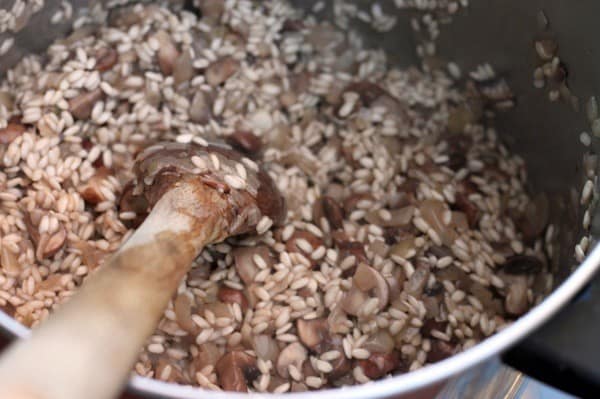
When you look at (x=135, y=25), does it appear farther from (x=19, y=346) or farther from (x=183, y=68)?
(x=19, y=346)

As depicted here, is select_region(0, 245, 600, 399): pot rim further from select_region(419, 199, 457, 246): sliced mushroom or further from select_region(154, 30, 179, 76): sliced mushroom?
select_region(154, 30, 179, 76): sliced mushroom

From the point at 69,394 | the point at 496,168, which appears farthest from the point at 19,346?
the point at 496,168

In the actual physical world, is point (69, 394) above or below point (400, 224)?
above

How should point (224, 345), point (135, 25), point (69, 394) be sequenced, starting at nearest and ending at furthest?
point (69, 394) < point (224, 345) < point (135, 25)

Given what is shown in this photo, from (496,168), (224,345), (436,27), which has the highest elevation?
(436,27)

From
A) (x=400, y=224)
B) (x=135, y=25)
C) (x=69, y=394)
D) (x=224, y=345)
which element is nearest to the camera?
(x=69, y=394)

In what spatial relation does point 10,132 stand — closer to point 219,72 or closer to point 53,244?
point 53,244

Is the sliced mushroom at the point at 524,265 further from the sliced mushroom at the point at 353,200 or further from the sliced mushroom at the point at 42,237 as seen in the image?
the sliced mushroom at the point at 42,237
